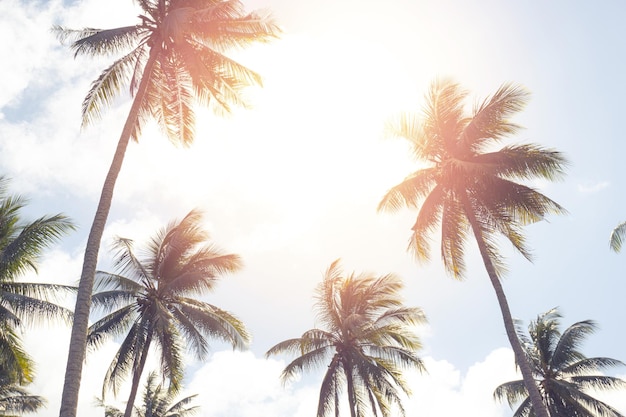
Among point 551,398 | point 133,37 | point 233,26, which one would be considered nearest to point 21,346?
point 133,37

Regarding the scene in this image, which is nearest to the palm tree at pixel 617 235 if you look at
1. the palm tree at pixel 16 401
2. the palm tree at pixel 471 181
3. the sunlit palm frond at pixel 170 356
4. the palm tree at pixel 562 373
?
the palm tree at pixel 471 181

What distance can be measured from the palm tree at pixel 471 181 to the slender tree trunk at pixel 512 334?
34mm

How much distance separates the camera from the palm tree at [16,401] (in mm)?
26234

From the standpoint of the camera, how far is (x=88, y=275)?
34.8ft

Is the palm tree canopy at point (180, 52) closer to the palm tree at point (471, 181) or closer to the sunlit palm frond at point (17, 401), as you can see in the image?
the palm tree at point (471, 181)

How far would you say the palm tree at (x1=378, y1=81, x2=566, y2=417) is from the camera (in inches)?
657

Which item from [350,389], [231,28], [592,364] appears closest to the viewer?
[231,28]

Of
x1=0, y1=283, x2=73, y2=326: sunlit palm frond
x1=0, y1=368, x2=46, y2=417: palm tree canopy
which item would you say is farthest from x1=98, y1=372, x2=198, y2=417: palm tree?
x1=0, y1=283, x2=73, y2=326: sunlit palm frond

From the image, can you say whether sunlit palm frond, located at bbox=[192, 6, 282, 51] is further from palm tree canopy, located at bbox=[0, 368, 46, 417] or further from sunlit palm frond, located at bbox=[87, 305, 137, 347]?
palm tree canopy, located at bbox=[0, 368, 46, 417]

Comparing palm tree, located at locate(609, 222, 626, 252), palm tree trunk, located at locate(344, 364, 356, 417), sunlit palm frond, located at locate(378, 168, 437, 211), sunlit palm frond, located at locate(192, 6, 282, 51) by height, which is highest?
sunlit palm frond, located at locate(192, 6, 282, 51)

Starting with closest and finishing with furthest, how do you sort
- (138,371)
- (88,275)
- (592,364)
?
(88,275) < (138,371) < (592,364)

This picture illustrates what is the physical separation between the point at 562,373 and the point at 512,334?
13969 mm

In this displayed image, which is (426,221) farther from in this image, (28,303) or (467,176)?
(28,303)

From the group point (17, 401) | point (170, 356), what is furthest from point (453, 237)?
point (17, 401)
